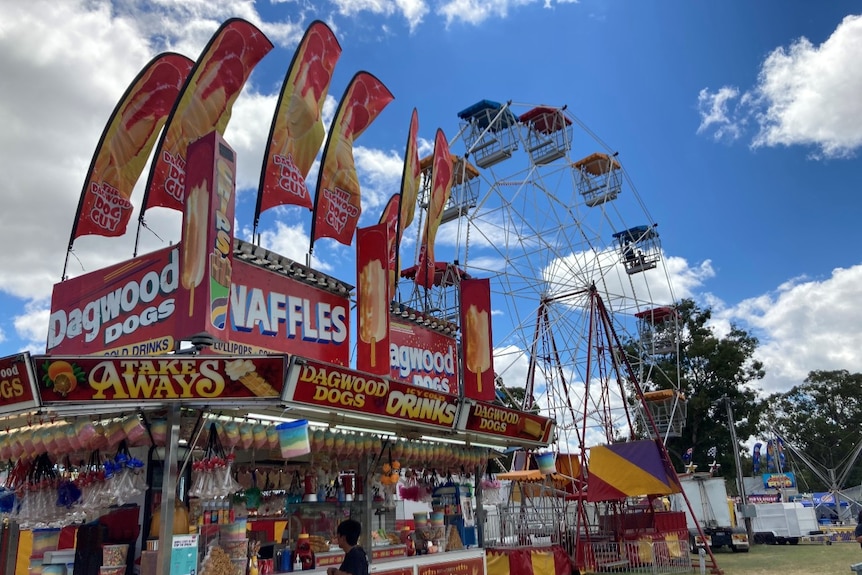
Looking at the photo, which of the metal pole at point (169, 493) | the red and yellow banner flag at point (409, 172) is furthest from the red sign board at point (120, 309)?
the red and yellow banner flag at point (409, 172)

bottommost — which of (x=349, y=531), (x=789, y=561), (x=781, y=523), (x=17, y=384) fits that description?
(x=789, y=561)

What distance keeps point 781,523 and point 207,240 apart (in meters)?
29.1

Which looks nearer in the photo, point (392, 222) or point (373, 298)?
point (373, 298)

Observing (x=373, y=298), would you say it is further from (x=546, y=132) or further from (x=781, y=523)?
(x=781, y=523)

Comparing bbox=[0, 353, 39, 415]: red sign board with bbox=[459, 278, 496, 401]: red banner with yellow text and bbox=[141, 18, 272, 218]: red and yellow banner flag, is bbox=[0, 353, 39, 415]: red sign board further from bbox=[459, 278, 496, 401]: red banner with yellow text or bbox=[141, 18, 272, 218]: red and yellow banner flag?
bbox=[459, 278, 496, 401]: red banner with yellow text

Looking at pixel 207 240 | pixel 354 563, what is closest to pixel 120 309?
pixel 207 240

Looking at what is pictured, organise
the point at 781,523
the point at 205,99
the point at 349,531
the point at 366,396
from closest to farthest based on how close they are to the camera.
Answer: the point at 349,531 < the point at 366,396 < the point at 205,99 < the point at 781,523

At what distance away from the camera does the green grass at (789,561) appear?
670 inches

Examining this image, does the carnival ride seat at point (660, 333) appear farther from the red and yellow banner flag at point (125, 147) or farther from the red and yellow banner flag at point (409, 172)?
the red and yellow banner flag at point (125, 147)

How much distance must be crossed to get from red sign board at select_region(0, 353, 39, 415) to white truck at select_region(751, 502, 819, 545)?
30171 millimetres

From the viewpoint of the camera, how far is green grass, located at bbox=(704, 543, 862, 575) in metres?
17.0

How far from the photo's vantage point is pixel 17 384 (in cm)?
641

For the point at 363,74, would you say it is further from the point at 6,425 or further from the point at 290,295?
the point at 6,425

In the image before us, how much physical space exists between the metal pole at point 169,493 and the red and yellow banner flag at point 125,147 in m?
5.83
